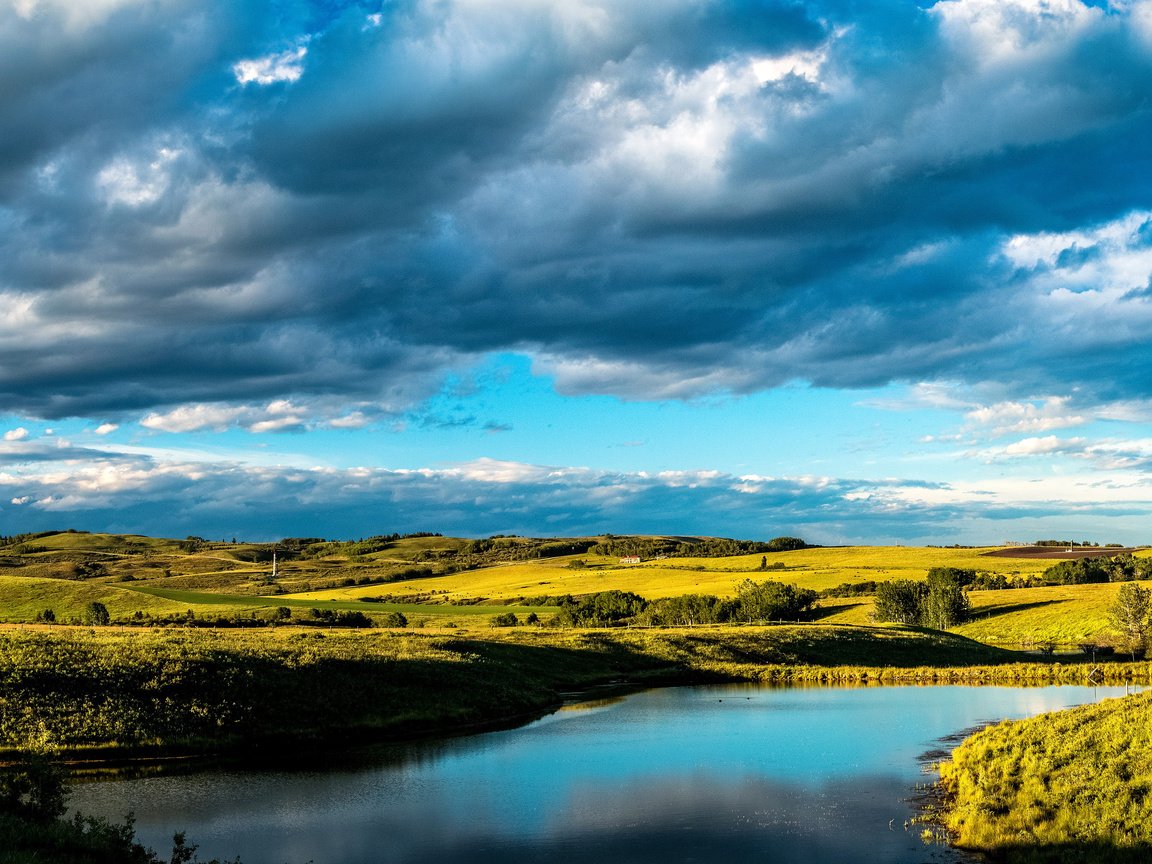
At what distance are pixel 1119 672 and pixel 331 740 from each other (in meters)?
67.0

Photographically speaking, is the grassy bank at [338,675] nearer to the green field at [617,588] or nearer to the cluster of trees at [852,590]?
the green field at [617,588]

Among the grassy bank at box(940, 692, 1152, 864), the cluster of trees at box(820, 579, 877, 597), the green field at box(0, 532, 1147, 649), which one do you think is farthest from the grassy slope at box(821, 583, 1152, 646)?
the grassy bank at box(940, 692, 1152, 864)

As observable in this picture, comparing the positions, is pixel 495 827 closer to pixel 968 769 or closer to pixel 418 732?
pixel 968 769

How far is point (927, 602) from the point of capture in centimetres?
13575

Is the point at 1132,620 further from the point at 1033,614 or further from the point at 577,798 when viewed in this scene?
the point at 577,798

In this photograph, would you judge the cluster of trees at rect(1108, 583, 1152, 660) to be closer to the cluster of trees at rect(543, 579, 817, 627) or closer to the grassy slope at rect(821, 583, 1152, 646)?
the grassy slope at rect(821, 583, 1152, 646)

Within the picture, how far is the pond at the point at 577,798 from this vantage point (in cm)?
2919

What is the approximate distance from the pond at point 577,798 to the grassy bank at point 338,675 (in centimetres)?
543

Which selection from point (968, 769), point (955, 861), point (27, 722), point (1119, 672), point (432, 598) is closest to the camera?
point (955, 861)

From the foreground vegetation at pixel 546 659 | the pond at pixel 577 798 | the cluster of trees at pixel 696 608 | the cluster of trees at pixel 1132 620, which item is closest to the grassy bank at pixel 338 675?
the foreground vegetation at pixel 546 659

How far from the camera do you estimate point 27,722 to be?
45.0m

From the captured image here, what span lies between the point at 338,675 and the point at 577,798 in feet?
92.3

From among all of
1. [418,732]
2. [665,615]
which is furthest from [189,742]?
[665,615]

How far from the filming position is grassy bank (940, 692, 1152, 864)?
26.9 m
